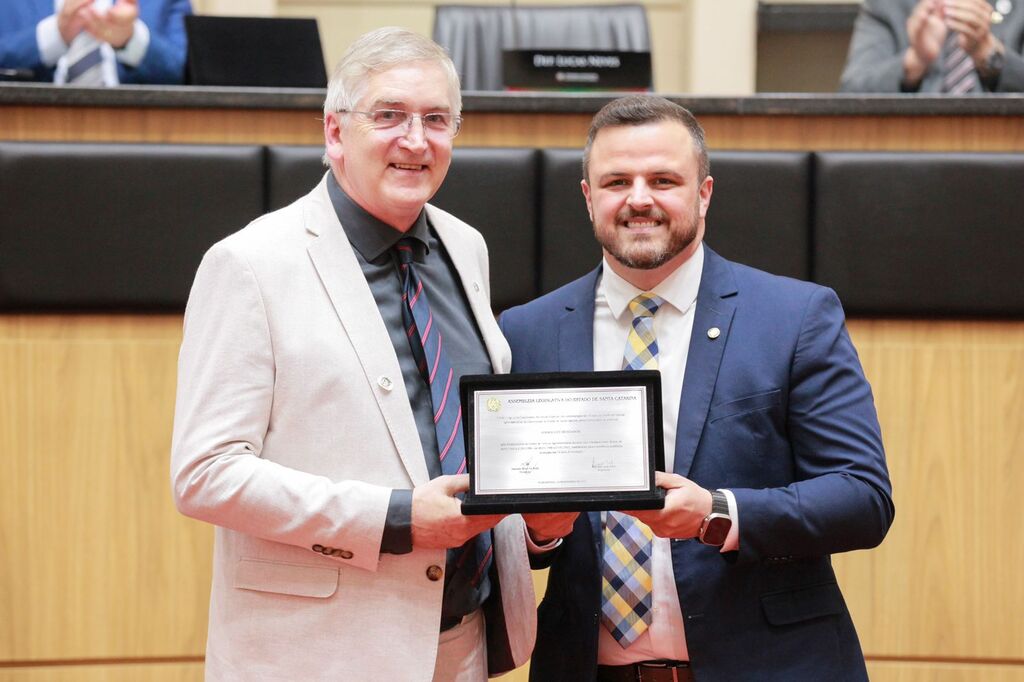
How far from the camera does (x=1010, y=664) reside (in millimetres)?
2406

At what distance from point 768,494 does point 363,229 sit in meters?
0.68

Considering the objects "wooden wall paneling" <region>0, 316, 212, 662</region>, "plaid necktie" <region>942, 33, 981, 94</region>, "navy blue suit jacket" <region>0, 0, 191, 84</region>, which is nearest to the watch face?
"wooden wall paneling" <region>0, 316, 212, 662</region>

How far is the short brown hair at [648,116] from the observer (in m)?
1.71

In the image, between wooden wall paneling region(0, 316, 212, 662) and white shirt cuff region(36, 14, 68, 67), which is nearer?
wooden wall paneling region(0, 316, 212, 662)

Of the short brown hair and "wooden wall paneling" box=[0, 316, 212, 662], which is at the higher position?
the short brown hair

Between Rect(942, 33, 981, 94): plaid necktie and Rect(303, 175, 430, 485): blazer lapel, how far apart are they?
2.63 meters

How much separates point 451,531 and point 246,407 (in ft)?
1.01

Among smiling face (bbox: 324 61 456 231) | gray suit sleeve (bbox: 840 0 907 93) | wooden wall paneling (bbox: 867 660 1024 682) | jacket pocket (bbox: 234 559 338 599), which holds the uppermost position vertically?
gray suit sleeve (bbox: 840 0 907 93)

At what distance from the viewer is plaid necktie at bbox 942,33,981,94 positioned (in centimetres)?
352

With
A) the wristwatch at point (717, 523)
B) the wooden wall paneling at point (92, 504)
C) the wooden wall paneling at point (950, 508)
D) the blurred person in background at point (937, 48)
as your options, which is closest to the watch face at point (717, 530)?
the wristwatch at point (717, 523)

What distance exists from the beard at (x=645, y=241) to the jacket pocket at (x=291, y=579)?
0.62m

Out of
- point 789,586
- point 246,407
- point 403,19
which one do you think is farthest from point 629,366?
point 403,19

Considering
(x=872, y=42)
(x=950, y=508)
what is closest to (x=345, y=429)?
(x=950, y=508)

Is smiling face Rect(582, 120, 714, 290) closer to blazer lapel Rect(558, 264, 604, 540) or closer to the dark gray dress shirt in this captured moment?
blazer lapel Rect(558, 264, 604, 540)
